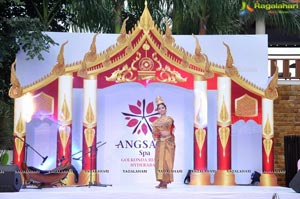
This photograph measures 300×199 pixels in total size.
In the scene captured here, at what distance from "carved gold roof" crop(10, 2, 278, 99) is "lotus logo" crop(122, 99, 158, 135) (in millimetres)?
524

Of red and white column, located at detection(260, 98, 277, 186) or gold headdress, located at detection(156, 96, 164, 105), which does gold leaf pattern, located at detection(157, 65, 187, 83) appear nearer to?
gold headdress, located at detection(156, 96, 164, 105)

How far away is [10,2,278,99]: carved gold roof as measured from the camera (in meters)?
10.6

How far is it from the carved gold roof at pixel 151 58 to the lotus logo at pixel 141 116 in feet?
1.72

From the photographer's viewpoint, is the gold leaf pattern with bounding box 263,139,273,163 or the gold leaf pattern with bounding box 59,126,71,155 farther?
the gold leaf pattern with bounding box 263,139,273,163

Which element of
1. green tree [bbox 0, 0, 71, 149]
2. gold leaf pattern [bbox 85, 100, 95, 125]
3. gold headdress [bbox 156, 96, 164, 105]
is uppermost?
green tree [bbox 0, 0, 71, 149]

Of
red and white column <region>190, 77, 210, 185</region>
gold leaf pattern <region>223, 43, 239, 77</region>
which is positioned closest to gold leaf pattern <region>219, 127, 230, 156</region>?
red and white column <region>190, 77, 210, 185</region>

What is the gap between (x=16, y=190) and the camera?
8680 mm

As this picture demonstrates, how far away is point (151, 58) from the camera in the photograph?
421 inches

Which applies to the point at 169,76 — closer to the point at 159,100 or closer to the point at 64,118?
the point at 159,100

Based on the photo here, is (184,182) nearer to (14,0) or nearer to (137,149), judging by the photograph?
(137,149)

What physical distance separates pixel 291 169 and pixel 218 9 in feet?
13.1

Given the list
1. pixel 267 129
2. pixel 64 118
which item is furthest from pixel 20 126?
pixel 267 129

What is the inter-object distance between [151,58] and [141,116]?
106 cm

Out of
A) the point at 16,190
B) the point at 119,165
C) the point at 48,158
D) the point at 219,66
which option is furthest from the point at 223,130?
the point at 16,190
